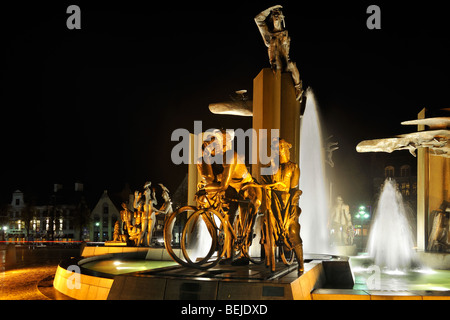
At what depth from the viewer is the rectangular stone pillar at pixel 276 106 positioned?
42.5 feet

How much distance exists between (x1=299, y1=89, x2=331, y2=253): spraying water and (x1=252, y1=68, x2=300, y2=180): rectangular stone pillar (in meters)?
5.79

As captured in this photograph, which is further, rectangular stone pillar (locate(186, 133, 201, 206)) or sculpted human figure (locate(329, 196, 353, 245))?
sculpted human figure (locate(329, 196, 353, 245))

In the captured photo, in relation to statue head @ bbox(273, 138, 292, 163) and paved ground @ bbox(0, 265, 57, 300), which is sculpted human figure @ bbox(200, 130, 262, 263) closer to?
statue head @ bbox(273, 138, 292, 163)

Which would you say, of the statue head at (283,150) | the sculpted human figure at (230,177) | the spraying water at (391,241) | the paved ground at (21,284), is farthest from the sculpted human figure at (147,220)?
the statue head at (283,150)

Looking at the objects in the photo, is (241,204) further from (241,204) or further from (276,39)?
(276,39)

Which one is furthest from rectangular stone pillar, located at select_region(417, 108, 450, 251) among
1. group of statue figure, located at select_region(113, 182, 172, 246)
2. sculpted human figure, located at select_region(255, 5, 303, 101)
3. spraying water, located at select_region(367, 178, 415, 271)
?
group of statue figure, located at select_region(113, 182, 172, 246)

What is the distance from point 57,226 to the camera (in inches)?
2322

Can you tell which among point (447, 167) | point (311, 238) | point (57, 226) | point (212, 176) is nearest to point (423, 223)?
point (447, 167)

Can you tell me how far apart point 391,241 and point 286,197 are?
14.2 meters

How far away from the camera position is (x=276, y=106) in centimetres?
1304

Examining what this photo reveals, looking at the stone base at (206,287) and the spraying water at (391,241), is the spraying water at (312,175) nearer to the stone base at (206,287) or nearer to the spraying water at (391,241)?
the spraying water at (391,241)

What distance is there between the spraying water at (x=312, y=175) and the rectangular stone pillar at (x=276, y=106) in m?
5.79

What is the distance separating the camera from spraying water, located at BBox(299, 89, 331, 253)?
18766 mm
